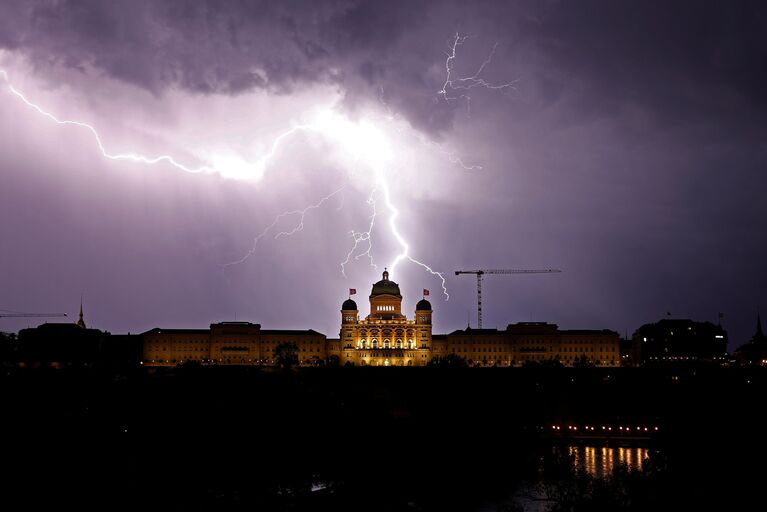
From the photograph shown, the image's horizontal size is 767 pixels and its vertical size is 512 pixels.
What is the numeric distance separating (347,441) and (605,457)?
2340 cm

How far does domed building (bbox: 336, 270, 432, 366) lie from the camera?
6649 inches

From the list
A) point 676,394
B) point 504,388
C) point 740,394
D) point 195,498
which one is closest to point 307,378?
point 504,388

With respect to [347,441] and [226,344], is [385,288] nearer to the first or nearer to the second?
[226,344]

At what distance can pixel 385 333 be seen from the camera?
6747 inches

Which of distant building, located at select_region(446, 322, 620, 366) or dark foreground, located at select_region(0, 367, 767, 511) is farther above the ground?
distant building, located at select_region(446, 322, 620, 366)

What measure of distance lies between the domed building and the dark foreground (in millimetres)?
55033

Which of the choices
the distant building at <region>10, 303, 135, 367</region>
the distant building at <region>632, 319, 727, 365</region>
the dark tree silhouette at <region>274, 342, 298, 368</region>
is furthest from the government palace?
the distant building at <region>632, 319, 727, 365</region>

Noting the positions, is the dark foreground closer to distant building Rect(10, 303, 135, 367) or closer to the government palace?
the government palace

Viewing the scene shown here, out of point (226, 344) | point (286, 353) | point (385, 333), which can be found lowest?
point (286, 353)

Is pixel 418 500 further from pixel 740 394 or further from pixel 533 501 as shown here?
pixel 740 394

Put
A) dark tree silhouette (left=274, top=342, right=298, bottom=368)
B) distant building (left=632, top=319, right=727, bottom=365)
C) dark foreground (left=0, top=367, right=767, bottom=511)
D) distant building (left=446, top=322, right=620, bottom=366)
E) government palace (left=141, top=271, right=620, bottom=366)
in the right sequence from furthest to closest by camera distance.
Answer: distant building (left=632, top=319, right=727, bottom=365) → distant building (left=446, top=322, right=620, bottom=366) → government palace (left=141, top=271, right=620, bottom=366) → dark tree silhouette (left=274, top=342, right=298, bottom=368) → dark foreground (left=0, top=367, right=767, bottom=511)

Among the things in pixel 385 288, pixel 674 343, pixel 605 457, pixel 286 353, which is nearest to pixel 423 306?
pixel 385 288

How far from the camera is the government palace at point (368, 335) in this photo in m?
174

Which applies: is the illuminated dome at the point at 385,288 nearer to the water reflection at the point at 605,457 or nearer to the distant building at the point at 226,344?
the distant building at the point at 226,344
